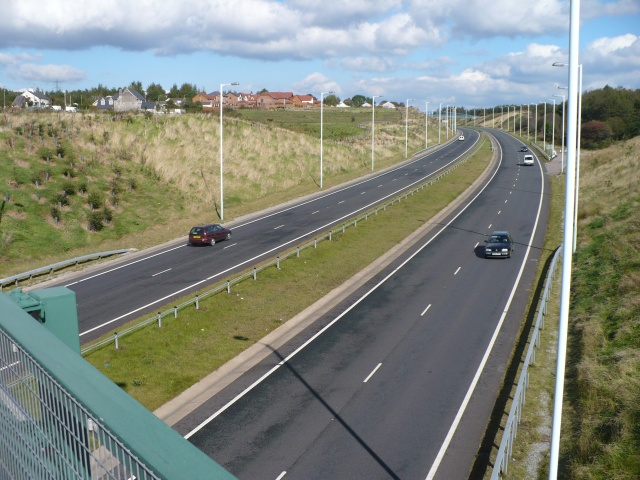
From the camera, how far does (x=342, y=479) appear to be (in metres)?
14.3

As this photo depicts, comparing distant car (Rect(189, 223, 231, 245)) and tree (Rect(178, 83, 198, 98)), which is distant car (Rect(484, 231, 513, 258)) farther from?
tree (Rect(178, 83, 198, 98))

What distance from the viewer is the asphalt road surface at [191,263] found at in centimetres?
2746

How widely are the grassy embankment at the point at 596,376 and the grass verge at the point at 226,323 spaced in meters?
10.4

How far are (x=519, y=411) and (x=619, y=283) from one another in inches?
525

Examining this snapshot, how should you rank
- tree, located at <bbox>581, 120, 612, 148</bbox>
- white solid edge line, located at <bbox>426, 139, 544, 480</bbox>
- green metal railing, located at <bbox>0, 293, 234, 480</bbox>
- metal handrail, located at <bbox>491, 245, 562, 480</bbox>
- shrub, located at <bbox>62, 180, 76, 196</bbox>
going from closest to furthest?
green metal railing, located at <bbox>0, 293, 234, 480</bbox>, metal handrail, located at <bbox>491, 245, 562, 480</bbox>, white solid edge line, located at <bbox>426, 139, 544, 480</bbox>, shrub, located at <bbox>62, 180, 76, 196</bbox>, tree, located at <bbox>581, 120, 612, 148</bbox>

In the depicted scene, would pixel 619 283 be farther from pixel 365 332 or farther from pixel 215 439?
pixel 215 439

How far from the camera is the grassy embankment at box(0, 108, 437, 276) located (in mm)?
42500

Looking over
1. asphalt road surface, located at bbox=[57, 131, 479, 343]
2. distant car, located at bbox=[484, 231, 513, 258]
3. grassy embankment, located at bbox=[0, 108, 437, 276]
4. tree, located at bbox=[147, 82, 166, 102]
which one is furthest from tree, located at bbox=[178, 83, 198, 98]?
distant car, located at bbox=[484, 231, 513, 258]

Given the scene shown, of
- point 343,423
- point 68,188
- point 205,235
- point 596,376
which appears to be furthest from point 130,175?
point 596,376

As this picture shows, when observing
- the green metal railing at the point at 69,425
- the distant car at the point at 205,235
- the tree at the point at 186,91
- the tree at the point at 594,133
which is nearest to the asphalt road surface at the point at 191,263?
the distant car at the point at 205,235

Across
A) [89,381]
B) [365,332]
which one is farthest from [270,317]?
[89,381]

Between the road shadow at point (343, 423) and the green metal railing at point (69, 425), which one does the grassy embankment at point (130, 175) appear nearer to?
the road shadow at point (343, 423)

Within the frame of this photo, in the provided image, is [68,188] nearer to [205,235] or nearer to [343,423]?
[205,235]

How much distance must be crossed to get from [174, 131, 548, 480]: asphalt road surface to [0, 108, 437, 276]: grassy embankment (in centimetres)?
2021
